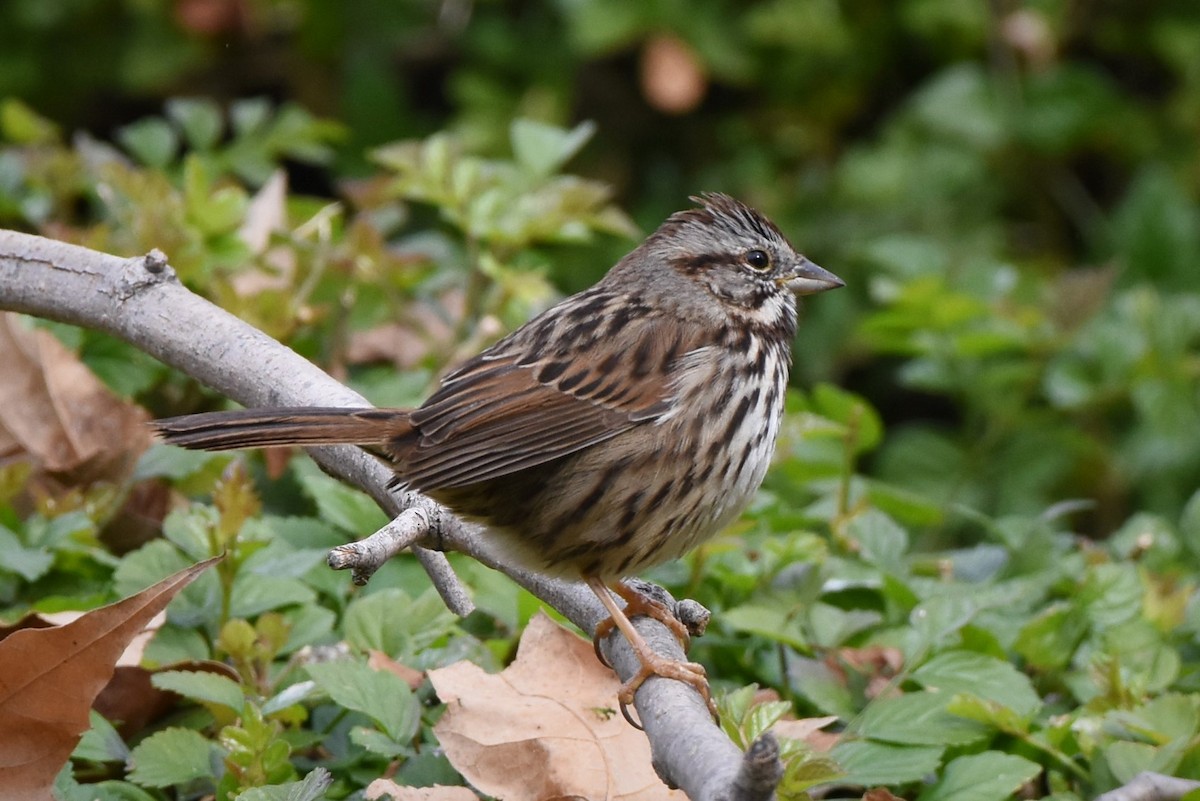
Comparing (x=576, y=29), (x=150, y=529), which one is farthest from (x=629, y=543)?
(x=576, y=29)

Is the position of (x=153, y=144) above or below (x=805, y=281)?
above

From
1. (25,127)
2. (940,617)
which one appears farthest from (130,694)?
(25,127)

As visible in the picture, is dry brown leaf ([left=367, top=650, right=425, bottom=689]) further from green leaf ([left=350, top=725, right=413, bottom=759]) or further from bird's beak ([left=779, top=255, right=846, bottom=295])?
bird's beak ([left=779, top=255, right=846, bottom=295])

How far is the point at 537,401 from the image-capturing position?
118 inches

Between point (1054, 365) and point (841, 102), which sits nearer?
point (1054, 365)

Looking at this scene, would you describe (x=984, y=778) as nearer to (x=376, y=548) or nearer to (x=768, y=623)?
(x=768, y=623)

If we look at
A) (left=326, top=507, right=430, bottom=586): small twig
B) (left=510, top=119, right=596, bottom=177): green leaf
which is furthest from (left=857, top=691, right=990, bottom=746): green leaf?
(left=510, top=119, right=596, bottom=177): green leaf

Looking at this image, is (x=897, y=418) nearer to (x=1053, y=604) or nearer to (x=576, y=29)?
(x=576, y=29)

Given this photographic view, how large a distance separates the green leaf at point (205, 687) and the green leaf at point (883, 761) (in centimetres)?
89

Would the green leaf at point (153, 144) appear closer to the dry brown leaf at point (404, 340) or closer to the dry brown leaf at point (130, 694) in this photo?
the dry brown leaf at point (404, 340)

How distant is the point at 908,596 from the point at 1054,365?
6.56 feet

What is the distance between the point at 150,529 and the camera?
304 centimetres

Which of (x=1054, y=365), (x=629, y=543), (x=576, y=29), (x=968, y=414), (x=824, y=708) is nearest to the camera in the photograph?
(x=824, y=708)

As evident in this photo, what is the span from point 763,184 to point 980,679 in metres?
4.27
